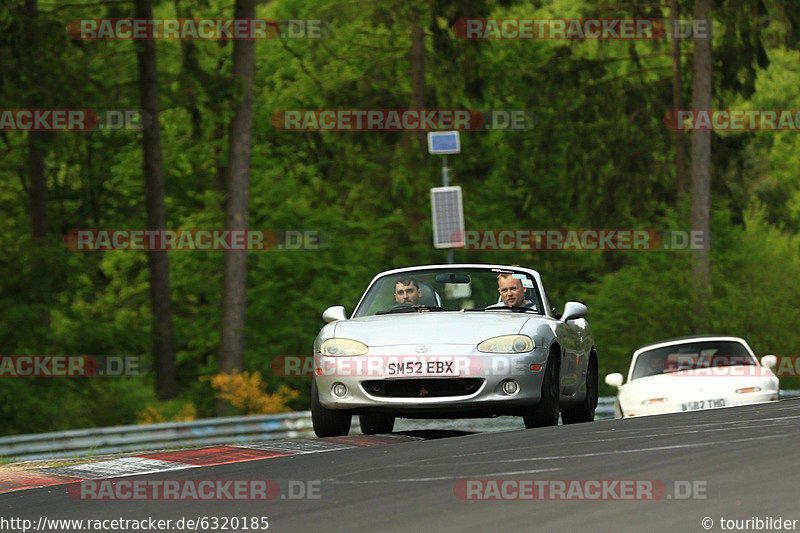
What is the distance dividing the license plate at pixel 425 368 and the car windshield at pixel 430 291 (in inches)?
57.9

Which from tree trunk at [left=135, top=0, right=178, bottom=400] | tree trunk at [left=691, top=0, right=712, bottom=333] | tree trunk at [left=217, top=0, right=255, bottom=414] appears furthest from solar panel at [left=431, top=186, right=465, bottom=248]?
tree trunk at [left=135, top=0, right=178, bottom=400]

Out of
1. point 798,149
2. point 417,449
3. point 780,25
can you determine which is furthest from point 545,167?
point 417,449

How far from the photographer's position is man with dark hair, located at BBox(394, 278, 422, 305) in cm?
1380

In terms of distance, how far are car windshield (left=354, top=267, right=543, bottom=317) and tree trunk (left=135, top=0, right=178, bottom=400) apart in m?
22.5

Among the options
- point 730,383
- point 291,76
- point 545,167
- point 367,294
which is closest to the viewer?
point 367,294

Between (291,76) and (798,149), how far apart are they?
27071 millimetres

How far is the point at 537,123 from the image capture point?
52.1 metres

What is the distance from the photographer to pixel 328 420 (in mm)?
13094

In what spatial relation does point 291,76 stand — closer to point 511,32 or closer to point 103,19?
point 511,32

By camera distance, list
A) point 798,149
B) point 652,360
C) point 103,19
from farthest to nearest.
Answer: point 798,149, point 103,19, point 652,360

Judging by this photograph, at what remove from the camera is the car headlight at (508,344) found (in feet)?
40.3

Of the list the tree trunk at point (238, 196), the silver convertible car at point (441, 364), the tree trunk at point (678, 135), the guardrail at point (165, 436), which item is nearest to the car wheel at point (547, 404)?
the silver convertible car at point (441, 364)

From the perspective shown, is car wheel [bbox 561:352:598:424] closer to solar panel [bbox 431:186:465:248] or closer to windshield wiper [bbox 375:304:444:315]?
windshield wiper [bbox 375:304:444:315]

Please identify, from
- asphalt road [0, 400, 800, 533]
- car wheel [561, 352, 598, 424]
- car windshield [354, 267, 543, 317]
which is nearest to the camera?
asphalt road [0, 400, 800, 533]
